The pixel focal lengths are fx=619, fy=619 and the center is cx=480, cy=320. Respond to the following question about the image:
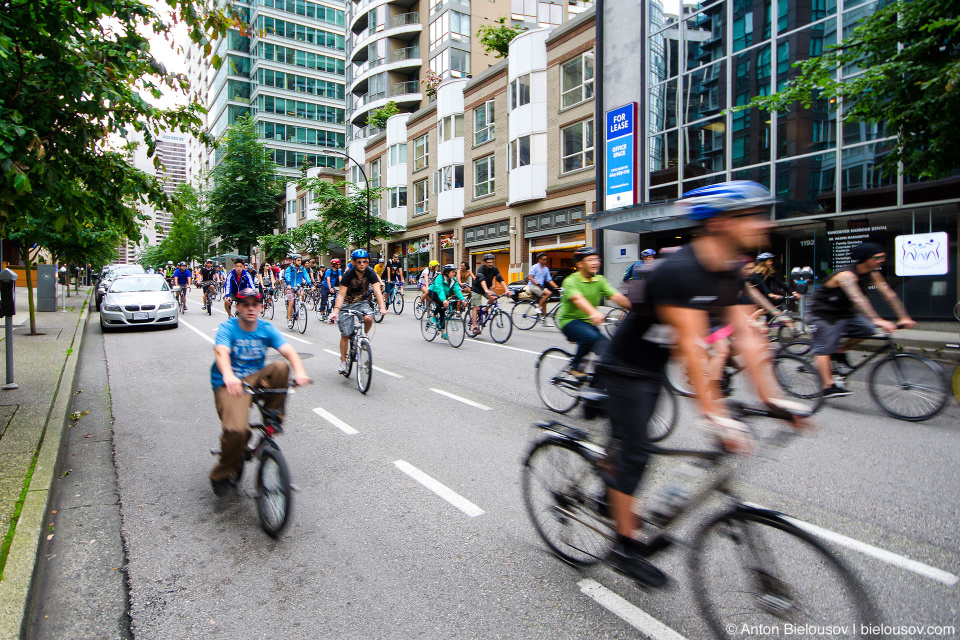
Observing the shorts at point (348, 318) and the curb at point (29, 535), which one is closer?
the curb at point (29, 535)

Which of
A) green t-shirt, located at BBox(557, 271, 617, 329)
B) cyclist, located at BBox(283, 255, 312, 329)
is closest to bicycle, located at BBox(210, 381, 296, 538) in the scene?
green t-shirt, located at BBox(557, 271, 617, 329)

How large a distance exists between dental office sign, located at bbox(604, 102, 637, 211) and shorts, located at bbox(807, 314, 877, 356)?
16243 mm

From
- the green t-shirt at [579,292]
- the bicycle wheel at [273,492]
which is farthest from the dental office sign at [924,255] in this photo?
the bicycle wheel at [273,492]

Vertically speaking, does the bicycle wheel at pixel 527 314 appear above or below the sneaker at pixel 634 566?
above

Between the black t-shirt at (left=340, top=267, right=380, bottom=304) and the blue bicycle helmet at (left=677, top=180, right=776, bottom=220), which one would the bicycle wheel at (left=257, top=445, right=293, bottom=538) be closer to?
the blue bicycle helmet at (left=677, top=180, right=776, bottom=220)

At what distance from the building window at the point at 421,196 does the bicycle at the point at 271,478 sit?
114 ft

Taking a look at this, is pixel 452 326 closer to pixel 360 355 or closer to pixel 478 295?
pixel 478 295

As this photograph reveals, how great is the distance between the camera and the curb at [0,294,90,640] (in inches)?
111

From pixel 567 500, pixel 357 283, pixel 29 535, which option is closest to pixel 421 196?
pixel 357 283

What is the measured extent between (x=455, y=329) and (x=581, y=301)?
6.83 metres

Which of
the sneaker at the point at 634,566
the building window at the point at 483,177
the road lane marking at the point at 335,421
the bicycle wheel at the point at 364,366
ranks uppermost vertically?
the building window at the point at 483,177

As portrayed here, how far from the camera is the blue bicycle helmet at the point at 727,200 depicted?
2.37 metres

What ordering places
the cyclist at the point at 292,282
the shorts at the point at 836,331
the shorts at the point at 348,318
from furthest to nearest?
the cyclist at the point at 292,282 < the shorts at the point at 348,318 < the shorts at the point at 836,331

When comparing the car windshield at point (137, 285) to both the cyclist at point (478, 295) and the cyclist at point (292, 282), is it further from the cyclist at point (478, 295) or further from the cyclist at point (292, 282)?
the cyclist at point (478, 295)
